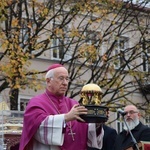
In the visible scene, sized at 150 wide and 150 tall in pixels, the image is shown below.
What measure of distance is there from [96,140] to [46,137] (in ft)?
1.81

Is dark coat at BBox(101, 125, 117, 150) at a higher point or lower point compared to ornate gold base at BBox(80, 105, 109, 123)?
lower

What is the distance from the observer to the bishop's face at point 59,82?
5.71m

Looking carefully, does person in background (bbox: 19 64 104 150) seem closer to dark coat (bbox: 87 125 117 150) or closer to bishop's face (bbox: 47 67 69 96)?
bishop's face (bbox: 47 67 69 96)

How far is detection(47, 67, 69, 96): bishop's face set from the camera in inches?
225

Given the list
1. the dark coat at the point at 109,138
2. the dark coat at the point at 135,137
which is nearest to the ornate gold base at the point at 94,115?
the dark coat at the point at 135,137

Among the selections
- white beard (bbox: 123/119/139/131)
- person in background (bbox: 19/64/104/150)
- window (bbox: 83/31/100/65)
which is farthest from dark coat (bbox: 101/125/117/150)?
window (bbox: 83/31/100/65)

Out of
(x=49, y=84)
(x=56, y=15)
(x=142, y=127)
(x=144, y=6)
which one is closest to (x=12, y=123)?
(x=142, y=127)

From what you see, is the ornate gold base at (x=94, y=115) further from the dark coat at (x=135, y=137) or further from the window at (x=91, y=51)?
the window at (x=91, y=51)

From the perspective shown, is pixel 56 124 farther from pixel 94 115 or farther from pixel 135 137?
pixel 135 137

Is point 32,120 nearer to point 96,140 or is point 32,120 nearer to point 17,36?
point 96,140

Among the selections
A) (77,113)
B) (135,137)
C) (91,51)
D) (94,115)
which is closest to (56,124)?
(77,113)

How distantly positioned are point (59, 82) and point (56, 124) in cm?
47

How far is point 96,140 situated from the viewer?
5.72 metres

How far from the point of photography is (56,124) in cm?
547
